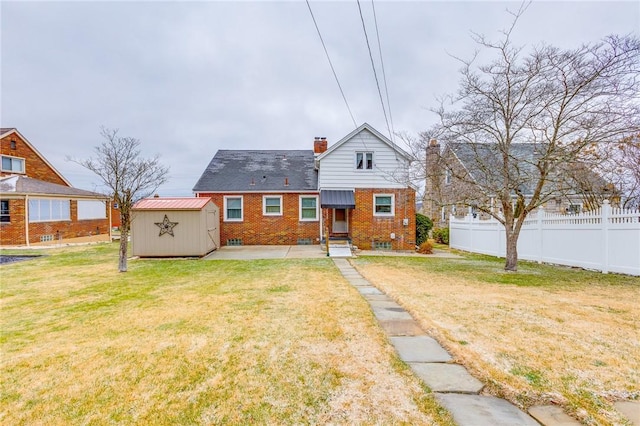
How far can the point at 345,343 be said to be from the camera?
427cm

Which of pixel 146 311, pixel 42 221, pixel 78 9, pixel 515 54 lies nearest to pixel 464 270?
pixel 515 54

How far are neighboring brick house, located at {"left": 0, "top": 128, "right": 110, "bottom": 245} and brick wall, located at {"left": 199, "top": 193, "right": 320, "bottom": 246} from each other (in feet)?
23.0

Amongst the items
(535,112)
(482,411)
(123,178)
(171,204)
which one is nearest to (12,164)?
(171,204)

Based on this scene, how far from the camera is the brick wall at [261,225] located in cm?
1831

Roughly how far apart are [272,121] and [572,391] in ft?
86.0

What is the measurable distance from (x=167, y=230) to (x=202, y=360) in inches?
444

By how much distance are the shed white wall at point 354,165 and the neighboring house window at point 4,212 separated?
699 inches

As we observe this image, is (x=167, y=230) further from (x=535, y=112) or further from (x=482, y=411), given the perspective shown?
(x=535, y=112)

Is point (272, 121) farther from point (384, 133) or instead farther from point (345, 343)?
point (345, 343)

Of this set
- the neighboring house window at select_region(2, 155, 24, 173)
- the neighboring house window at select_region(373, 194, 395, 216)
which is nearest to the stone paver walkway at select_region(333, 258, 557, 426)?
the neighboring house window at select_region(373, 194, 395, 216)

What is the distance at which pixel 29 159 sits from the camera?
920 inches

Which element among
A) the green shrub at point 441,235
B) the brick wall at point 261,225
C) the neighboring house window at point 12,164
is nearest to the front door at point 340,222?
the brick wall at point 261,225

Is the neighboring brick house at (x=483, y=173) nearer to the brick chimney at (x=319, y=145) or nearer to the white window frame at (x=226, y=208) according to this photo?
the brick chimney at (x=319, y=145)

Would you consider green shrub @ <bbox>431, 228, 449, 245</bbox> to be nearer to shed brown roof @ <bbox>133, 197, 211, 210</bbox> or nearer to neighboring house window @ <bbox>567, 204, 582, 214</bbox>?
neighboring house window @ <bbox>567, 204, 582, 214</bbox>
